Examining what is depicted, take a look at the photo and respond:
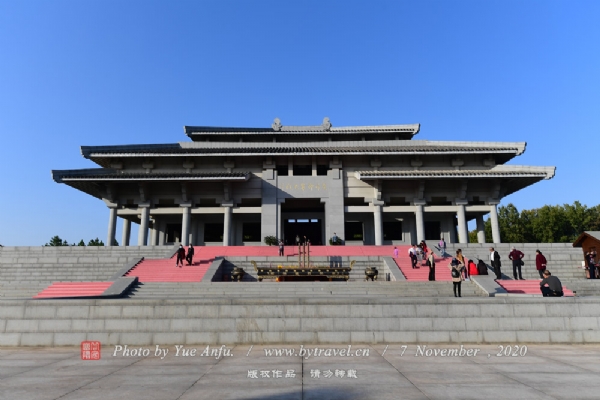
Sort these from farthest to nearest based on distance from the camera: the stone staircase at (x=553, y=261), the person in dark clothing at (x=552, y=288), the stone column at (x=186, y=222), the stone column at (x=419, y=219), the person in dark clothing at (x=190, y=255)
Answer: the stone column at (x=419, y=219), the stone column at (x=186, y=222), the person in dark clothing at (x=190, y=255), the stone staircase at (x=553, y=261), the person in dark clothing at (x=552, y=288)

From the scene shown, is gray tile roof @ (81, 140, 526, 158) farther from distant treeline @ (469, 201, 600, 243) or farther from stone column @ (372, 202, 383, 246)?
distant treeline @ (469, 201, 600, 243)

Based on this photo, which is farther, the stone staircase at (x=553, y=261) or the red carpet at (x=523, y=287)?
Result: the stone staircase at (x=553, y=261)

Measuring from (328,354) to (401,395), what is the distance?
293cm

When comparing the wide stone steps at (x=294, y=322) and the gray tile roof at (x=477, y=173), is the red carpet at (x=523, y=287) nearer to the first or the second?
the wide stone steps at (x=294, y=322)

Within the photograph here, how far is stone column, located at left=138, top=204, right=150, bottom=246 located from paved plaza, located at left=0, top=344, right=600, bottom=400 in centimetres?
1938

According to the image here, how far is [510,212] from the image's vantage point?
60.4 m

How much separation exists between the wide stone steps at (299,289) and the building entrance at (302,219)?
16.2 meters

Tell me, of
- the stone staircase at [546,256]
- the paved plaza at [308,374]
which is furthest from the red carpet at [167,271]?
the stone staircase at [546,256]

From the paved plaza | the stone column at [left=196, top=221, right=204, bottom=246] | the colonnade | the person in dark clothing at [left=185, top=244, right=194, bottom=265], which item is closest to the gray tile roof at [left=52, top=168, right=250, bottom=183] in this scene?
the colonnade

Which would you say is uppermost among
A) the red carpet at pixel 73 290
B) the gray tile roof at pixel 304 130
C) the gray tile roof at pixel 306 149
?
the gray tile roof at pixel 304 130

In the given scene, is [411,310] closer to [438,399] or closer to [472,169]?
[438,399]

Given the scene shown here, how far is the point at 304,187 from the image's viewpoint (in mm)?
28703

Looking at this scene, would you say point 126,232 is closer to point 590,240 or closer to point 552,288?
point 552,288

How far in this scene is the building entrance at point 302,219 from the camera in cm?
3011
